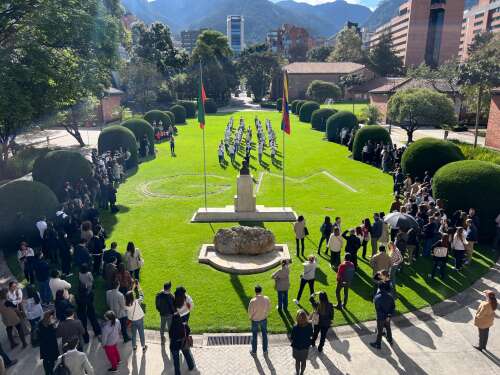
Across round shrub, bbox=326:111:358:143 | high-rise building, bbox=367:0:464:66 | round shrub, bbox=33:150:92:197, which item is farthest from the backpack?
high-rise building, bbox=367:0:464:66

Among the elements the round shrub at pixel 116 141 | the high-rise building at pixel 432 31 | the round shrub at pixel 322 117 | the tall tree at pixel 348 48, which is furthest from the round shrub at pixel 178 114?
the high-rise building at pixel 432 31

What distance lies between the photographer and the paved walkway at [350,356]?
7113 mm

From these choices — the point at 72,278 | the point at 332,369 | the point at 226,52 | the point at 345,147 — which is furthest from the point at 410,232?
the point at 226,52

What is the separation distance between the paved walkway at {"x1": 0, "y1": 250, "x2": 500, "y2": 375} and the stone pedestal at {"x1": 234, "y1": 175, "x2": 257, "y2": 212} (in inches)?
283

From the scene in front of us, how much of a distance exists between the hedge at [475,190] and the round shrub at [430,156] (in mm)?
4033

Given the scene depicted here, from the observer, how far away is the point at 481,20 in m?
122

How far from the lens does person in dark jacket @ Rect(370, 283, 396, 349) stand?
23.9 feet

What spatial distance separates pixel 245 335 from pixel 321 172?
15.8 meters

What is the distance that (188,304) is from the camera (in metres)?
7.29

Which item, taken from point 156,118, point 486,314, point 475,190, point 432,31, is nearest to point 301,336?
point 486,314

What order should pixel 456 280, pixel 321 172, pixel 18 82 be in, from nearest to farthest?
pixel 456 280 → pixel 18 82 → pixel 321 172

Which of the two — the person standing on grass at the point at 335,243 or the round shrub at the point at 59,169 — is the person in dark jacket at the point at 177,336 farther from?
the round shrub at the point at 59,169

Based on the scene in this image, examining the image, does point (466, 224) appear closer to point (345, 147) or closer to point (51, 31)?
point (51, 31)

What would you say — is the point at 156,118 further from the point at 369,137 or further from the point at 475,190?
the point at 475,190
